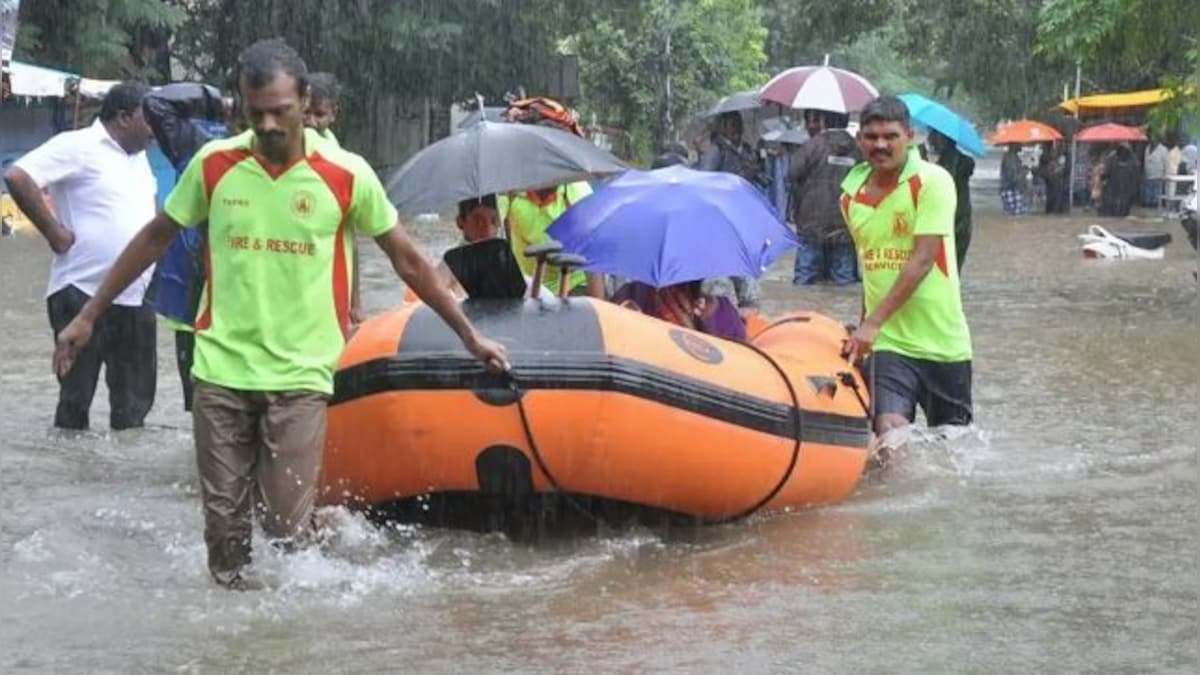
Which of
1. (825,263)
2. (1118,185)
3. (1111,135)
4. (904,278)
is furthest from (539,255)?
(1111,135)

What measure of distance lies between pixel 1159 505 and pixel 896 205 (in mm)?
1552

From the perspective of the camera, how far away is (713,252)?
7.77 m

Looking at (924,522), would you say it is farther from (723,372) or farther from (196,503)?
(196,503)

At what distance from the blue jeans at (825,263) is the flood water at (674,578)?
287 inches

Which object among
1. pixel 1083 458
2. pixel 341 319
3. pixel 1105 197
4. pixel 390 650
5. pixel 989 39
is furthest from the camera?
pixel 989 39

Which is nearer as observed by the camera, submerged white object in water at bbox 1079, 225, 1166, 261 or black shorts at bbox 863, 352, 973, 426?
black shorts at bbox 863, 352, 973, 426

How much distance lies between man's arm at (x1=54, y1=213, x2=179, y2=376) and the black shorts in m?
3.21

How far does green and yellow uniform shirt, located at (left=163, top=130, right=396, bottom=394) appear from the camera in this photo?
20.4 feet

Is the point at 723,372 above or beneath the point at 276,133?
beneath

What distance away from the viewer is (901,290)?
8141mm

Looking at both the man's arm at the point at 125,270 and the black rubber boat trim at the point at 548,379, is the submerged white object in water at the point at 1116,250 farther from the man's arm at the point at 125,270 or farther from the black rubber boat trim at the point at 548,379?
the man's arm at the point at 125,270

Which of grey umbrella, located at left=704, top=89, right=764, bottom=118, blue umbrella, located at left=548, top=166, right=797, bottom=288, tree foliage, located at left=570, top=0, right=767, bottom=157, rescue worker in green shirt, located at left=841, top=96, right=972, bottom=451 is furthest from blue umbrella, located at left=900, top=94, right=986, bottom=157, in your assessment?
tree foliage, located at left=570, top=0, right=767, bottom=157

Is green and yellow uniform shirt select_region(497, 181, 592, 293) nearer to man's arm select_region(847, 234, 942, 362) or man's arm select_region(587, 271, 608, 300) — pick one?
man's arm select_region(587, 271, 608, 300)

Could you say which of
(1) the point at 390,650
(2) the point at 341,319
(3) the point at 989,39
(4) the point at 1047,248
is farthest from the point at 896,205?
(3) the point at 989,39
